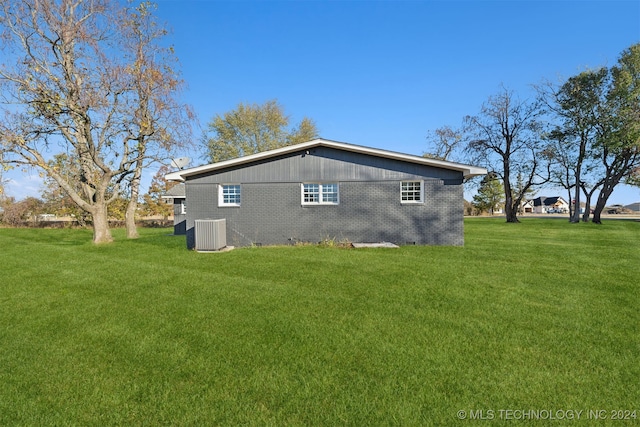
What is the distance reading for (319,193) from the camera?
13.7m

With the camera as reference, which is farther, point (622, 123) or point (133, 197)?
point (622, 123)

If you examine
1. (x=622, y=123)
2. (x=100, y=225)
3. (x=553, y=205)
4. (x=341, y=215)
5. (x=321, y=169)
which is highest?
(x=622, y=123)

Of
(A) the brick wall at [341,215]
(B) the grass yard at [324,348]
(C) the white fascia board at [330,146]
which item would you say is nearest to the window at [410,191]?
(A) the brick wall at [341,215]

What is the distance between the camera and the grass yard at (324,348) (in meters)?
2.86

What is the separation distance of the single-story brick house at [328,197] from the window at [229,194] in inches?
1.8

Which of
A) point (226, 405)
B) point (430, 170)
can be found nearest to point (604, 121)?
A: point (430, 170)

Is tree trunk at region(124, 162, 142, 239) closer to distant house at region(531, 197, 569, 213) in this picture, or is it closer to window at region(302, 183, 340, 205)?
window at region(302, 183, 340, 205)

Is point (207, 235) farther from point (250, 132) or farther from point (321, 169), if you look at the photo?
point (250, 132)

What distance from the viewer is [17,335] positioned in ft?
15.2

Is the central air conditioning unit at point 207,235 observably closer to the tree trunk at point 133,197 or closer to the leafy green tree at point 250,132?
the tree trunk at point 133,197

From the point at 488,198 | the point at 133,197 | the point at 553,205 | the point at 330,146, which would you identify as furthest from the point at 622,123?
the point at 553,205

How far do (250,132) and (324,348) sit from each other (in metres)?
38.5

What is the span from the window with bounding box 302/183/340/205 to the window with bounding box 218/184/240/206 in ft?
9.71

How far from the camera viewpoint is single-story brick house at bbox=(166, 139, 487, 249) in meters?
13.3
